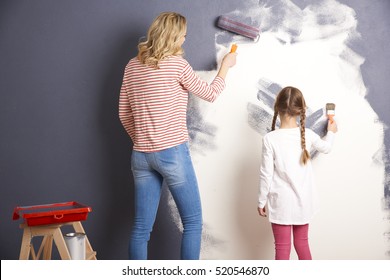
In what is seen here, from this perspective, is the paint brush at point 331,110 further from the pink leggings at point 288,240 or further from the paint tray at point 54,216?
the paint tray at point 54,216

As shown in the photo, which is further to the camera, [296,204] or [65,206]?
[65,206]

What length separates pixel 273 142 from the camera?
2076 millimetres

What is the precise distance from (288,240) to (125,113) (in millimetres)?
839

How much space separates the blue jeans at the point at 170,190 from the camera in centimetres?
199

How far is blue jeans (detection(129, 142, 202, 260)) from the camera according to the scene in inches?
78.4

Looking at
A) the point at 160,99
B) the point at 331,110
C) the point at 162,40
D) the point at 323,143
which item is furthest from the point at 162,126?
the point at 331,110

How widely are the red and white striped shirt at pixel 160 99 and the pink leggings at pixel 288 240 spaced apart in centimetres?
53

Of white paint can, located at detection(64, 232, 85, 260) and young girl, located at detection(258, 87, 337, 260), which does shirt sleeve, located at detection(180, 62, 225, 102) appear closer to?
young girl, located at detection(258, 87, 337, 260)

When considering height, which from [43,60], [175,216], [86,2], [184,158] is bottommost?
[175,216]

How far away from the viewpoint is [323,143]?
216 centimetres
